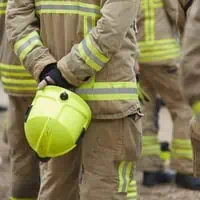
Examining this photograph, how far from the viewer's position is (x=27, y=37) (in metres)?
4.49

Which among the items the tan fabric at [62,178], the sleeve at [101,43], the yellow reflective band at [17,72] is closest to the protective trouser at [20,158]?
the yellow reflective band at [17,72]

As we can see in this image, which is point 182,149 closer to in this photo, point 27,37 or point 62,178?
point 62,178

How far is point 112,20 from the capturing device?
13.8 feet

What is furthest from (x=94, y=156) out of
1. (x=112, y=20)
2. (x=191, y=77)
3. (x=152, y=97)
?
(x=152, y=97)

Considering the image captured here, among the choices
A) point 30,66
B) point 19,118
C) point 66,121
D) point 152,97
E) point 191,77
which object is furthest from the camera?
point 152,97

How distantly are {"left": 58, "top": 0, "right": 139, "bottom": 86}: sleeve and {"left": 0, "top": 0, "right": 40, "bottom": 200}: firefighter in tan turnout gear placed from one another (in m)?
0.77

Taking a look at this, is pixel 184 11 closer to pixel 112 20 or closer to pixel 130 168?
pixel 112 20

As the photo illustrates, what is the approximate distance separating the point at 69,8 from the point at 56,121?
0.61m

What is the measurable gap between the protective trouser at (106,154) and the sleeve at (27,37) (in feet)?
1.41

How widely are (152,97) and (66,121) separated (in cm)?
238

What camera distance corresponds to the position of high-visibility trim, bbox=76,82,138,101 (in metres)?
4.30

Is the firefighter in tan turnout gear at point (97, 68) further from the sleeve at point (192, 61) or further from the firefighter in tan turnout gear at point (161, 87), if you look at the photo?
the firefighter in tan turnout gear at point (161, 87)

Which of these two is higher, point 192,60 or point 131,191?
point 192,60

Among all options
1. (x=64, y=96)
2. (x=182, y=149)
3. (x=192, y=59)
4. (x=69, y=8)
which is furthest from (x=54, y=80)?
(x=182, y=149)
